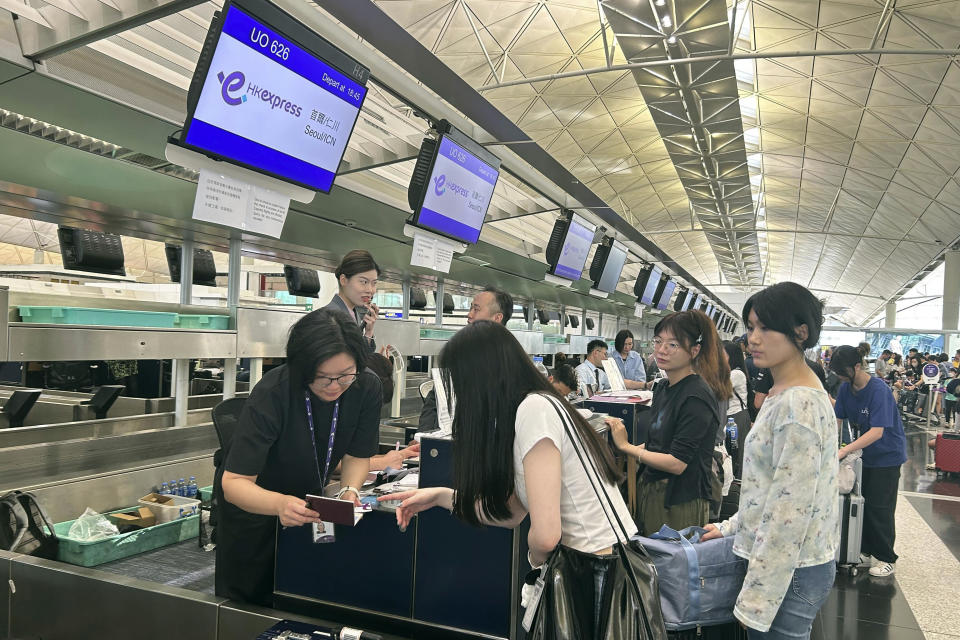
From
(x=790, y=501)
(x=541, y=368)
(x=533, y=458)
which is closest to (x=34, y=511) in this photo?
(x=533, y=458)

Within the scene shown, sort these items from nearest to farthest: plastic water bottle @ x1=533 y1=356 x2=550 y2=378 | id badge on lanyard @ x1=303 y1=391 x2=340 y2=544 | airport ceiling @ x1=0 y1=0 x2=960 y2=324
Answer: plastic water bottle @ x1=533 y1=356 x2=550 y2=378
id badge on lanyard @ x1=303 y1=391 x2=340 y2=544
airport ceiling @ x1=0 y1=0 x2=960 y2=324

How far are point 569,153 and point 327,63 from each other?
1830 cm

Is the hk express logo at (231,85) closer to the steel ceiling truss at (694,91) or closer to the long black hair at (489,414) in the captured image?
the long black hair at (489,414)

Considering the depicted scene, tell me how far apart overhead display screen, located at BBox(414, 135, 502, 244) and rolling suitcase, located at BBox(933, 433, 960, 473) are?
8.76 metres

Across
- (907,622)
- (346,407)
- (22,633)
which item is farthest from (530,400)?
(907,622)

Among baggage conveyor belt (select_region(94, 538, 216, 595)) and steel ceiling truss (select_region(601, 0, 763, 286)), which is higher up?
steel ceiling truss (select_region(601, 0, 763, 286))

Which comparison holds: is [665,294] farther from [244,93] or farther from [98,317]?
[244,93]

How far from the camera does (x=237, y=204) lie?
2764 mm

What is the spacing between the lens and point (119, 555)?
338 cm

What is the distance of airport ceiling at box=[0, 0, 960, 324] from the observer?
376cm

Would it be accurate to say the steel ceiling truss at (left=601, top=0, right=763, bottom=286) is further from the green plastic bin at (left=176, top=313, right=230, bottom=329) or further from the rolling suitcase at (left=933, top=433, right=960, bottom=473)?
Answer: the green plastic bin at (left=176, top=313, right=230, bottom=329)

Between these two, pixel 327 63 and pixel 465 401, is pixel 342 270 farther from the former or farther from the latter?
pixel 465 401

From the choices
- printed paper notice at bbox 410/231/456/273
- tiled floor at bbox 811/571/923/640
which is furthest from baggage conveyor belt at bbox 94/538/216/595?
tiled floor at bbox 811/571/923/640

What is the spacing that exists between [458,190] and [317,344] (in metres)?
2.53
